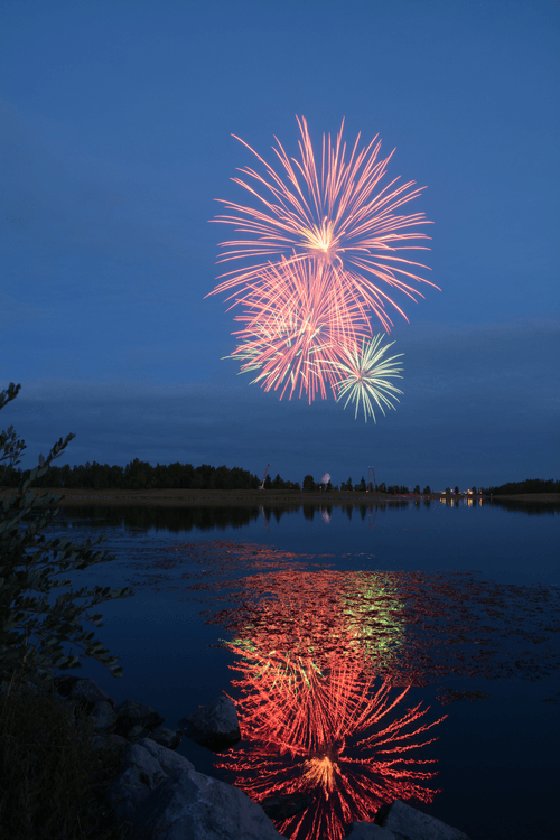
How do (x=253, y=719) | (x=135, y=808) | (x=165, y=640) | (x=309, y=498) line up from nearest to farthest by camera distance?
(x=135, y=808) < (x=253, y=719) < (x=165, y=640) < (x=309, y=498)

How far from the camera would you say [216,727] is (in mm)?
9055

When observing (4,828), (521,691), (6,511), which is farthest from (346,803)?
(6,511)

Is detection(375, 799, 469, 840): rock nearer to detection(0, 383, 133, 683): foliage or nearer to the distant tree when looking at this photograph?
detection(0, 383, 133, 683): foliage

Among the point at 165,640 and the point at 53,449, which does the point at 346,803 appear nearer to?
the point at 53,449

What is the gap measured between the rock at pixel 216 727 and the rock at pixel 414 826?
3.41 m

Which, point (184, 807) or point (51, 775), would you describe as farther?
point (51, 775)

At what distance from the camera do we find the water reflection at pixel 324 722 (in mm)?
7395

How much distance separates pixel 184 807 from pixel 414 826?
306 cm

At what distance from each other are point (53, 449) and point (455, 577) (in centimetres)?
2274

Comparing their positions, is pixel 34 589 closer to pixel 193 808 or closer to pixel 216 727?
pixel 193 808

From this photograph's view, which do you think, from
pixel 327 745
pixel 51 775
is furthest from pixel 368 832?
pixel 51 775

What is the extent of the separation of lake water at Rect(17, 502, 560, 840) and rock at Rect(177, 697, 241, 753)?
306mm

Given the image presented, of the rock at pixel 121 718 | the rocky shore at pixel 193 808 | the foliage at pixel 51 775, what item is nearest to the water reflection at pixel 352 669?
the rocky shore at pixel 193 808

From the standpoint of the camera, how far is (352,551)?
115 ft
